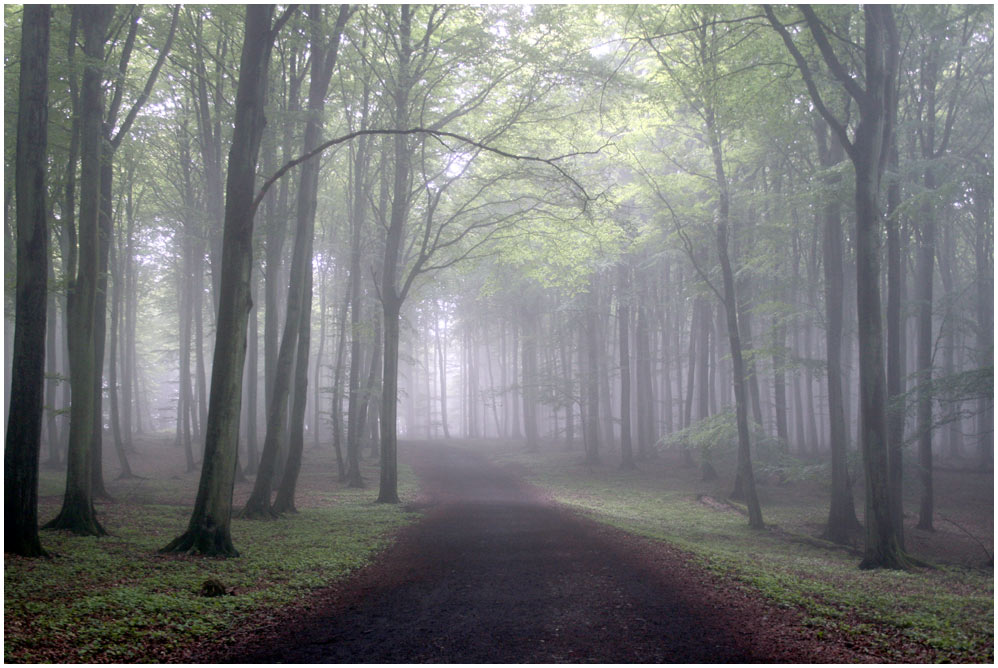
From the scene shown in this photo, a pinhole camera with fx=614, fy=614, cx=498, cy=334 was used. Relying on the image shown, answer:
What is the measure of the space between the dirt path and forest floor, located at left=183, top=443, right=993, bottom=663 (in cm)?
2

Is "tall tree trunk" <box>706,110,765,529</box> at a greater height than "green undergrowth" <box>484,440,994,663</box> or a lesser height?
greater

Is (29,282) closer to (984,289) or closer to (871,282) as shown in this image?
(871,282)

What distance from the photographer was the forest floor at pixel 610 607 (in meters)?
5.25

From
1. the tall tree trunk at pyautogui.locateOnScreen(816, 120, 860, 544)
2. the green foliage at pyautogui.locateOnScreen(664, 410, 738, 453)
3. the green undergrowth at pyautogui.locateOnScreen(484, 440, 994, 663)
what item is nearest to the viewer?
the green undergrowth at pyautogui.locateOnScreen(484, 440, 994, 663)

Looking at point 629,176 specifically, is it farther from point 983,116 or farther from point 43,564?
point 43,564

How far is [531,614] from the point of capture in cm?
621

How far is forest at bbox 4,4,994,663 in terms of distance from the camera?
247 inches

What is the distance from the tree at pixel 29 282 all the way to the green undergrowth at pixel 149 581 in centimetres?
100

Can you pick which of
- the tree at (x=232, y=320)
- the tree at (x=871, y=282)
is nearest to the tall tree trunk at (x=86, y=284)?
the tree at (x=232, y=320)

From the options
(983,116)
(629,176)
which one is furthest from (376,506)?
(983,116)

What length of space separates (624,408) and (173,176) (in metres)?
18.8

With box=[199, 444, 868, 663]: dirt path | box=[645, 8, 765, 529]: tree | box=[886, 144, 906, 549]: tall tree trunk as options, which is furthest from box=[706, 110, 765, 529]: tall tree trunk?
box=[199, 444, 868, 663]: dirt path

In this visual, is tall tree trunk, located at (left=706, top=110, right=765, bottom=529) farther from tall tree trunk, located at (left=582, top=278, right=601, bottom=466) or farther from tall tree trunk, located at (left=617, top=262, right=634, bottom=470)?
tall tree trunk, located at (left=582, top=278, right=601, bottom=466)

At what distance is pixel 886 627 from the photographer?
19.3 feet
